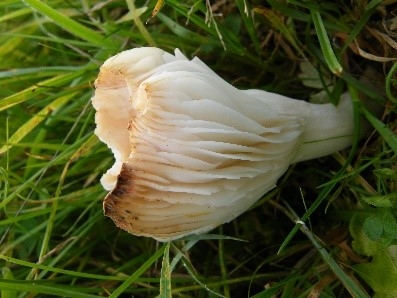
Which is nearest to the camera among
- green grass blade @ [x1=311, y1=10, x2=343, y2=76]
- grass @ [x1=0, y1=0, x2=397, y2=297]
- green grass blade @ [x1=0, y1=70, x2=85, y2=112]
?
green grass blade @ [x1=311, y1=10, x2=343, y2=76]

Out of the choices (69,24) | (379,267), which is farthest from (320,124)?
(69,24)

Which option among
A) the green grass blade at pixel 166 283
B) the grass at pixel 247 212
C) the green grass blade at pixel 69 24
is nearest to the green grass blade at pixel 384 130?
the grass at pixel 247 212

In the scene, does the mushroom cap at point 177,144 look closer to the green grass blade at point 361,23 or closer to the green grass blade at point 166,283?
the green grass blade at point 166,283

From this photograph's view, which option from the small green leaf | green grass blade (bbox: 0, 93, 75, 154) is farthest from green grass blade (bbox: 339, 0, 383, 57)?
green grass blade (bbox: 0, 93, 75, 154)

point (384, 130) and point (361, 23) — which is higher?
point (361, 23)

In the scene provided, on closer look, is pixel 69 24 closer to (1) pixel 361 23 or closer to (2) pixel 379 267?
(1) pixel 361 23

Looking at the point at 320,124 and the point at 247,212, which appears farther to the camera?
the point at 247,212

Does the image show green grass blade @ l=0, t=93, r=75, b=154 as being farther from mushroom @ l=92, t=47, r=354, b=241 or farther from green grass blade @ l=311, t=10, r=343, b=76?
green grass blade @ l=311, t=10, r=343, b=76
